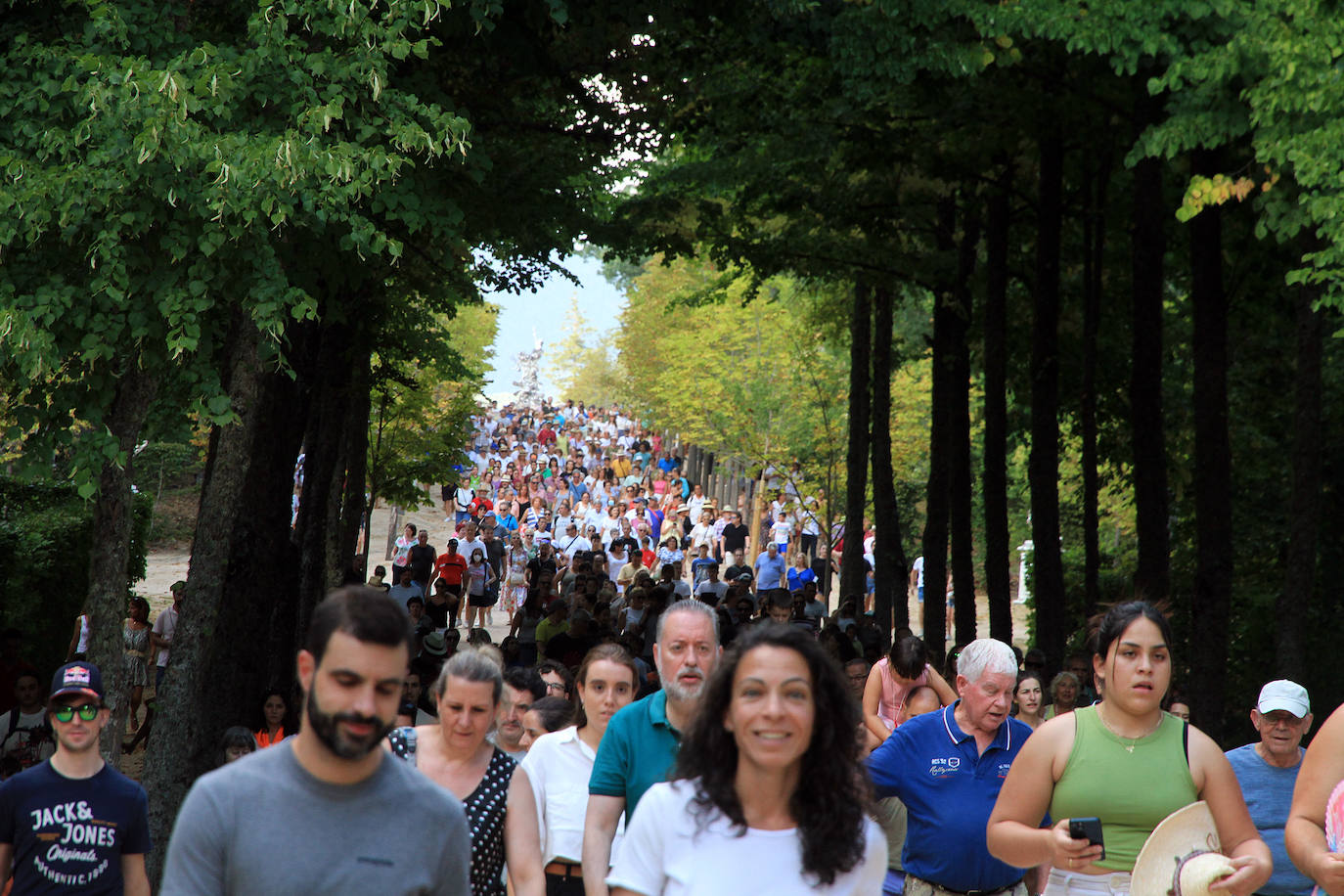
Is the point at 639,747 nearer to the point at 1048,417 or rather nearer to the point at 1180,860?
the point at 1180,860

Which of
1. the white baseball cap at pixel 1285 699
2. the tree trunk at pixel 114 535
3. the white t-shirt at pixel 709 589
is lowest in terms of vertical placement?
the white baseball cap at pixel 1285 699

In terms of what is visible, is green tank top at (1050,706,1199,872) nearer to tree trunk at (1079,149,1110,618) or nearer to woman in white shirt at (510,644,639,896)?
woman in white shirt at (510,644,639,896)

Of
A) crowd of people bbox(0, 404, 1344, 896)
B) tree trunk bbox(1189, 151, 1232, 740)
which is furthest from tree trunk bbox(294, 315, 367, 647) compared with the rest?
crowd of people bbox(0, 404, 1344, 896)

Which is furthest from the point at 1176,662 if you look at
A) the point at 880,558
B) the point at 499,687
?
the point at 499,687

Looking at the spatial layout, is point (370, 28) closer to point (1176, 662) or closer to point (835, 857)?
point (835, 857)

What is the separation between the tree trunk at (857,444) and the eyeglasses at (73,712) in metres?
21.8

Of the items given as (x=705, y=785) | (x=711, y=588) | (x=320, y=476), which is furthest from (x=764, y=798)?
(x=711, y=588)

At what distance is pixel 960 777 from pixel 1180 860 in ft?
5.23

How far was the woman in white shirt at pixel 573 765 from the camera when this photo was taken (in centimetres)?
630

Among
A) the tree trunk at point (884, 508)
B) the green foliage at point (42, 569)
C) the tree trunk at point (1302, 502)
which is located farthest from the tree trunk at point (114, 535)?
the tree trunk at point (884, 508)

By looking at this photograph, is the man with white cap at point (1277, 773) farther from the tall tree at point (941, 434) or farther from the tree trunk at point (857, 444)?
the tree trunk at point (857, 444)

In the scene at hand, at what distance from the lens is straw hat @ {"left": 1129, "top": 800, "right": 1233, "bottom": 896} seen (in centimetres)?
475

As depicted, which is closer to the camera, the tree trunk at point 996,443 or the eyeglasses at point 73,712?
the eyeglasses at point 73,712

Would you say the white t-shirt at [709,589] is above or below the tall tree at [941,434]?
below
